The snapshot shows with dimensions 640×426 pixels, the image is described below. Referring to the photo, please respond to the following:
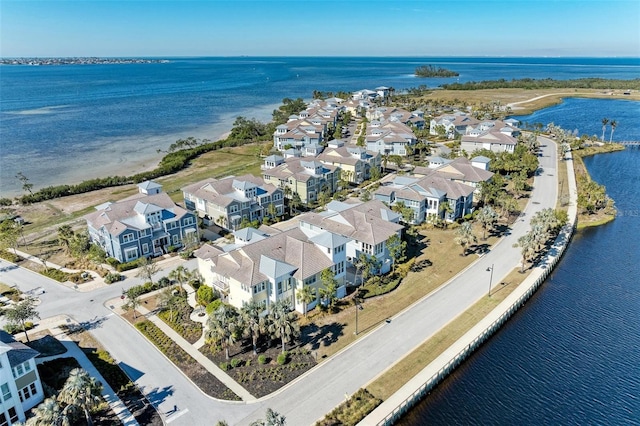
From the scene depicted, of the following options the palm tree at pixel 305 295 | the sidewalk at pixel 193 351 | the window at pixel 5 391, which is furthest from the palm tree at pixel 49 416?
the palm tree at pixel 305 295

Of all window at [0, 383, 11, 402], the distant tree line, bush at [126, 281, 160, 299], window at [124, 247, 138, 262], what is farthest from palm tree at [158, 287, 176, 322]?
the distant tree line

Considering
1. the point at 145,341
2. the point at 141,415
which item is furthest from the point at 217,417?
the point at 145,341

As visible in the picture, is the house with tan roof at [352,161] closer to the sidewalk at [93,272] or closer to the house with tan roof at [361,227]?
the house with tan roof at [361,227]

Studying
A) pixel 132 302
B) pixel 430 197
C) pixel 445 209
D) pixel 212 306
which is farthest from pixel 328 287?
pixel 445 209

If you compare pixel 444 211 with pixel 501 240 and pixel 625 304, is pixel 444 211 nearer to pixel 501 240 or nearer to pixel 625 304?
pixel 501 240

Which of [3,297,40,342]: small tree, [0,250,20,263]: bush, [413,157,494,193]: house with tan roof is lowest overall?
[0,250,20,263]: bush

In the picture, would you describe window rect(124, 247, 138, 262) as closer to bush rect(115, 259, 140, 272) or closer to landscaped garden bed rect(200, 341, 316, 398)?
bush rect(115, 259, 140, 272)
